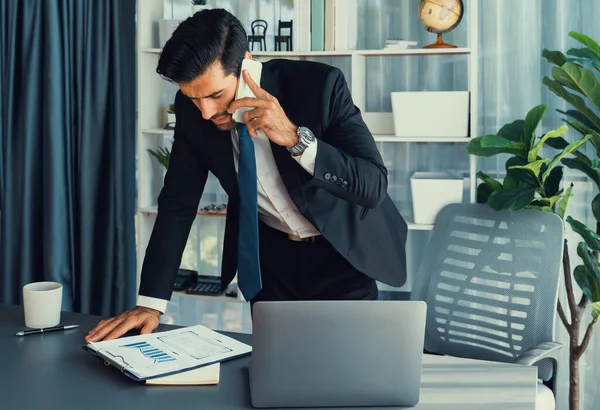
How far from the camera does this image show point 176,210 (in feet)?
6.50

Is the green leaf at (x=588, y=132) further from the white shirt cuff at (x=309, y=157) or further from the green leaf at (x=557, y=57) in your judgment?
the white shirt cuff at (x=309, y=157)

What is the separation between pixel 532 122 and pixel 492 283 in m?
0.64

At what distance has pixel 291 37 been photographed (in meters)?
3.13

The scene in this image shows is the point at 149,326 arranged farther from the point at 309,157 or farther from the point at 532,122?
the point at 532,122

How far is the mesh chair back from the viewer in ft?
7.21

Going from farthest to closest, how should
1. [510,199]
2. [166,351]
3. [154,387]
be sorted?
[510,199]
[166,351]
[154,387]

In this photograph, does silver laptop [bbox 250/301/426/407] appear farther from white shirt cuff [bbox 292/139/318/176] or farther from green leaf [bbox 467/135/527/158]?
green leaf [bbox 467/135/527/158]

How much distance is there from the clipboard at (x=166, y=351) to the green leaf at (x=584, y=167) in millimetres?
1632

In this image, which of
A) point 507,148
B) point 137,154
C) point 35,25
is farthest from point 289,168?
point 35,25

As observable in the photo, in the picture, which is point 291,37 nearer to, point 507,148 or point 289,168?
point 507,148

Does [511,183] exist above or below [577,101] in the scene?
below

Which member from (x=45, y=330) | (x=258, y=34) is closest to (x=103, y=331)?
(x=45, y=330)

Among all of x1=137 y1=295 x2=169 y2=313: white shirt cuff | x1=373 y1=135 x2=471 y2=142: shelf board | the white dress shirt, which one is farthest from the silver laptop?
x1=373 y1=135 x2=471 y2=142: shelf board

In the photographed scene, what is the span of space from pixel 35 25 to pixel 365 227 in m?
2.05
